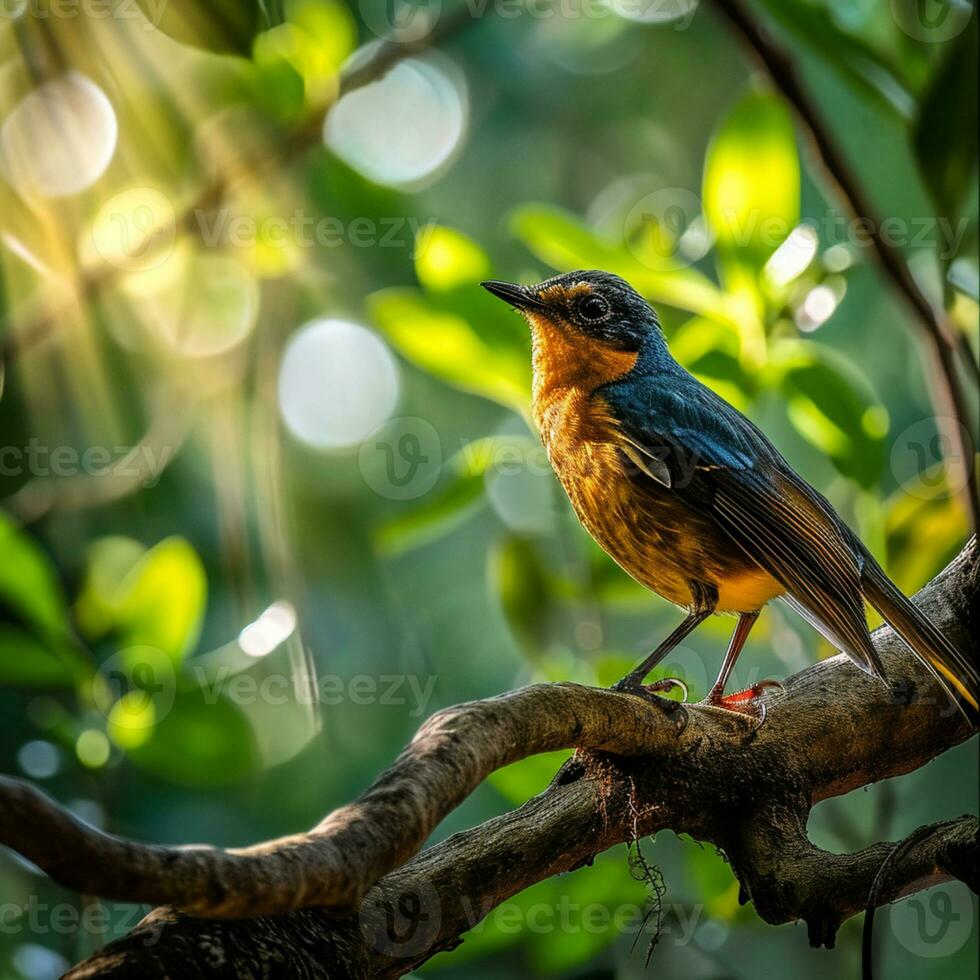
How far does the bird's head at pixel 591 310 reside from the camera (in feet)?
10.8

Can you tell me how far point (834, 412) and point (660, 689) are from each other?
2.62 feet

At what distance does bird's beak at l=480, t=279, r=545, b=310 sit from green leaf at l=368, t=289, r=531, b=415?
11 centimetres

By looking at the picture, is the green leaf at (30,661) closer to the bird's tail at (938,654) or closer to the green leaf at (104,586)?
the green leaf at (104,586)

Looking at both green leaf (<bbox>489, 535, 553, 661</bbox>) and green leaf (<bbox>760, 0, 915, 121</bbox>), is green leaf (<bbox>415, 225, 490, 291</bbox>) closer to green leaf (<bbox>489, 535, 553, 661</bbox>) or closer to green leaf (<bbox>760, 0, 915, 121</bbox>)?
green leaf (<bbox>489, 535, 553, 661</bbox>)

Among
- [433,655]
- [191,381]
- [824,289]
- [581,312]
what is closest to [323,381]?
[191,381]

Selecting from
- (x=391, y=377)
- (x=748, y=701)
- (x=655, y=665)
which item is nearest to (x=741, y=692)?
(x=748, y=701)

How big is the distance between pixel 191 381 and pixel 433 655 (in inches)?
65.9

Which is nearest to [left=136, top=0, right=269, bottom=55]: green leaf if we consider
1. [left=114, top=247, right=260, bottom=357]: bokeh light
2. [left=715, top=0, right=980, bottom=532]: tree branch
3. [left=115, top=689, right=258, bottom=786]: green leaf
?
[left=715, top=0, right=980, bottom=532]: tree branch

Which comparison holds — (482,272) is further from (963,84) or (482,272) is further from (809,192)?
(809,192)

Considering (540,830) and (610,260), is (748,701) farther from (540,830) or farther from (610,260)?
(610,260)

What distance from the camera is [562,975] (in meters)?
3.55

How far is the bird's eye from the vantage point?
131 inches

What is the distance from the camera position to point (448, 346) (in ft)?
10.2

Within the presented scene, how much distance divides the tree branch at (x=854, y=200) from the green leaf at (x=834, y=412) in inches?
21.7
